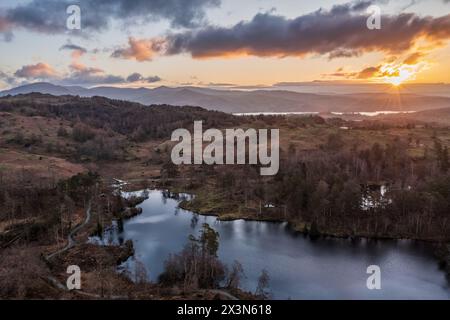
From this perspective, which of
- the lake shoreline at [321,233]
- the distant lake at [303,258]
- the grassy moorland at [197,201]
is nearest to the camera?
the distant lake at [303,258]

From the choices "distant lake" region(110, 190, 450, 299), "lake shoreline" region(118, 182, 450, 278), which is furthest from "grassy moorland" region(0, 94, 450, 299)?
"distant lake" region(110, 190, 450, 299)

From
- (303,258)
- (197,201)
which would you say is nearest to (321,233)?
(303,258)

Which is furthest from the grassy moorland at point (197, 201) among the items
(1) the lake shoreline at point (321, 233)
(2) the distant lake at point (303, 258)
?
(2) the distant lake at point (303, 258)

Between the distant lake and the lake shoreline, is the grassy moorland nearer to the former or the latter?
the lake shoreline

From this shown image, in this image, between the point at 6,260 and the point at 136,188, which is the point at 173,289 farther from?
the point at 136,188

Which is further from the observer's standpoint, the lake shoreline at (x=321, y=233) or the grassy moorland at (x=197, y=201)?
the lake shoreline at (x=321, y=233)

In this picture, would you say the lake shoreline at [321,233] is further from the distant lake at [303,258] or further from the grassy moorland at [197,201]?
the distant lake at [303,258]
